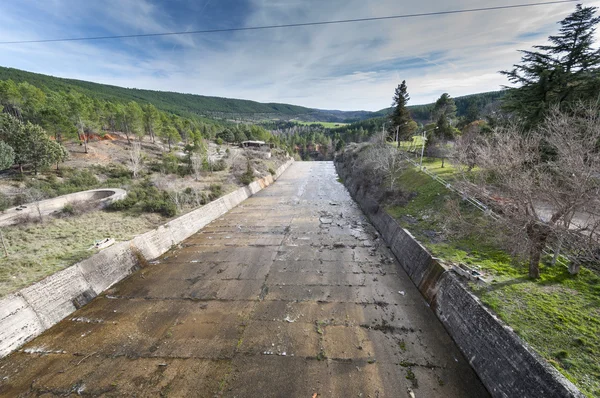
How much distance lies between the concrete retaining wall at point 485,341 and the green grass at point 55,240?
17434 mm

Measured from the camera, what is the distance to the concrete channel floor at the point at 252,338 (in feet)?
25.2

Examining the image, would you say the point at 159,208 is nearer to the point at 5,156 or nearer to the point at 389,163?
the point at 5,156

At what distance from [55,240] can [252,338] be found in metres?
13.7

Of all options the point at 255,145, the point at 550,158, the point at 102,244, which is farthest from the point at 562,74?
the point at 255,145

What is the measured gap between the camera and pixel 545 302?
7.91 meters

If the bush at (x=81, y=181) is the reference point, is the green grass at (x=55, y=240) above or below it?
below

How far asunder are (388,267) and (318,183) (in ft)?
103

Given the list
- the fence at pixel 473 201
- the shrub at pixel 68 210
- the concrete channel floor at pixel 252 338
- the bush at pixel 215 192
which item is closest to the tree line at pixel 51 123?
the shrub at pixel 68 210

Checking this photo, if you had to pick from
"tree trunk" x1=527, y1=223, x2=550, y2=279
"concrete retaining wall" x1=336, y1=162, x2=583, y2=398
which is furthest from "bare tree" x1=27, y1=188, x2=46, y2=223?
"tree trunk" x1=527, y1=223, x2=550, y2=279

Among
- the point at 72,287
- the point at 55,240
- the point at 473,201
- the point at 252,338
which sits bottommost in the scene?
the point at 252,338

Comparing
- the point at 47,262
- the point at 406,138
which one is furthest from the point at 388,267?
the point at 406,138

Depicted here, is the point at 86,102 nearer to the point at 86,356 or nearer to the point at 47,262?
the point at 47,262

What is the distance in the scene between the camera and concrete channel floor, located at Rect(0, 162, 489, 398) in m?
7.68

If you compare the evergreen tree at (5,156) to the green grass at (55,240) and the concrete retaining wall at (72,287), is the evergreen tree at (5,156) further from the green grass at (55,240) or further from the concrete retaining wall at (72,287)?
the concrete retaining wall at (72,287)
